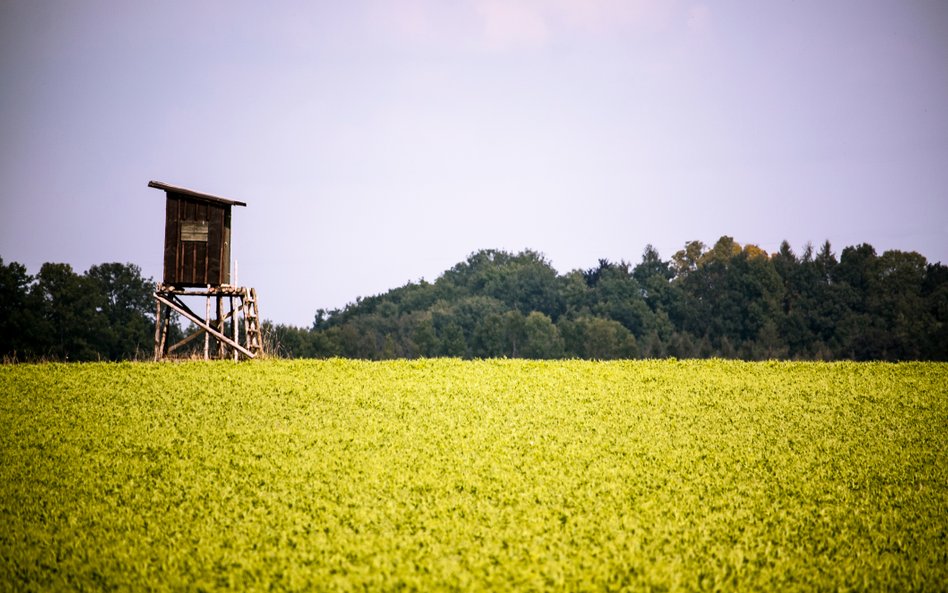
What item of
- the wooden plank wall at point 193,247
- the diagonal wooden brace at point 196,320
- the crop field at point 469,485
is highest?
the wooden plank wall at point 193,247

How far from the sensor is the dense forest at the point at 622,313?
50.9m

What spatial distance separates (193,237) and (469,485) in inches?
617

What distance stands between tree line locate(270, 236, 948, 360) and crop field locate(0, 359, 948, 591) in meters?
48.9

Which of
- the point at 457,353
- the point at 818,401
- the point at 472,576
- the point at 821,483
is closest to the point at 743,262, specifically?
the point at 457,353

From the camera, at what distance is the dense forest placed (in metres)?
50.9

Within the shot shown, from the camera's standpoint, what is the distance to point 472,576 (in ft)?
25.7

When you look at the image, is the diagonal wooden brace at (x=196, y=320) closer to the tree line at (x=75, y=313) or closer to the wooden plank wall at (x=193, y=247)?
the wooden plank wall at (x=193, y=247)

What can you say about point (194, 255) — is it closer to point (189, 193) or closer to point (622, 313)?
point (189, 193)

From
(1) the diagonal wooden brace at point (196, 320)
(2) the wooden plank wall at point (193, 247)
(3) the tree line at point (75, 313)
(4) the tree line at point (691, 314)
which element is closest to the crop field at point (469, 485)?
(1) the diagonal wooden brace at point (196, 320)

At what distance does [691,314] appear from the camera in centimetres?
7300

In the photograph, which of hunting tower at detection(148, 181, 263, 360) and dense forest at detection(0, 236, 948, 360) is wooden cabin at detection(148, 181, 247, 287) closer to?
hunting tower at detection(148, 181, 263, 360)

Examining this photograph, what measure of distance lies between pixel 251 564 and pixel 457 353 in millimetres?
64141

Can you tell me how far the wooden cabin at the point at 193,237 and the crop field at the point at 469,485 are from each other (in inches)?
205

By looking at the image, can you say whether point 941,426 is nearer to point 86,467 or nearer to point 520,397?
point 520,397
